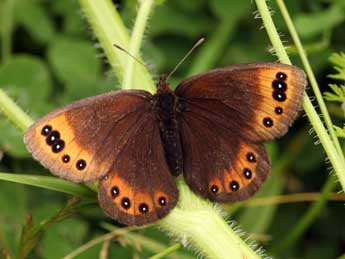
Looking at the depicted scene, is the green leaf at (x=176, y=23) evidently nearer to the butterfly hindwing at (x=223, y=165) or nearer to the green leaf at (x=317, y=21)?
the green leaf at (x=317, y=21)

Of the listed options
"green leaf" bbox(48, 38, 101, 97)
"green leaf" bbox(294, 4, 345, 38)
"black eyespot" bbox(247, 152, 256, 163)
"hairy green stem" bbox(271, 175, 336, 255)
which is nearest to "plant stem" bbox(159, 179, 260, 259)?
"black eyespot" bbox(247, 152, 256, 163)

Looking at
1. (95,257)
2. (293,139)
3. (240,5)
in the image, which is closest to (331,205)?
(293,139)

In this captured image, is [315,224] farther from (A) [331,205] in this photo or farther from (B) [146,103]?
(B) [146,103]

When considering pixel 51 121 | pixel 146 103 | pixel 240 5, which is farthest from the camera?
pixel 240 5

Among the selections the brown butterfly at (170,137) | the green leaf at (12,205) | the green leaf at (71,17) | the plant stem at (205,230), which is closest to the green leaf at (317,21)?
the brown butterfly at (170,137)

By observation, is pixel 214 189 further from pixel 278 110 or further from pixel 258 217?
pixel 258 217

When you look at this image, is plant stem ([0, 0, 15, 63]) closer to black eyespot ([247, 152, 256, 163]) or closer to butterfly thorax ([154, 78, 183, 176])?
butterfly thorax ([154, 78, 183, 176])
